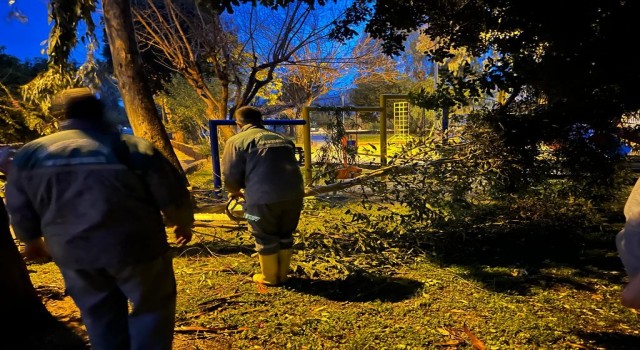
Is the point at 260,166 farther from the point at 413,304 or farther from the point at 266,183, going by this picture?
the point at 413,304

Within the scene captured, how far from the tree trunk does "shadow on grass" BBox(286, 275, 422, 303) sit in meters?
2.79

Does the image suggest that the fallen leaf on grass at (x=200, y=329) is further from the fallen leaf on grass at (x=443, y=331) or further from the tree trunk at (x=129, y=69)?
the tree trunk at (x=129, y=69)

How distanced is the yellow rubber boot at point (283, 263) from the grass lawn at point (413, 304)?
0.12m

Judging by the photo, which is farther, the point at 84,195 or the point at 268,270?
the point at 268,270

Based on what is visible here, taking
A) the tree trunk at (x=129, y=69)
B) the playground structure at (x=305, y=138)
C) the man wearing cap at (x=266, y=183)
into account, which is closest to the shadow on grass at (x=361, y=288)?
the man wearing cap at (x=266, y=183)

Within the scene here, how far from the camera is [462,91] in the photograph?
514 cm

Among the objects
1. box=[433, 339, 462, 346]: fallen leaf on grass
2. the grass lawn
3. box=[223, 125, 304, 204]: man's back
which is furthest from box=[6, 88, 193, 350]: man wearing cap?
box=[433, 339, 462, 346]: fallen leaf on grass

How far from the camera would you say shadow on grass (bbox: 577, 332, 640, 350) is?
2727 mm

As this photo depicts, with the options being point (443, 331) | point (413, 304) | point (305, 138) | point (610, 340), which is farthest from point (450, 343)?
point (305, 138)

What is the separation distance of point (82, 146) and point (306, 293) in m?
2.40

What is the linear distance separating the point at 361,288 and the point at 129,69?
4092 mm

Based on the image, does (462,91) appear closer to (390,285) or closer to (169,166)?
(390,285)

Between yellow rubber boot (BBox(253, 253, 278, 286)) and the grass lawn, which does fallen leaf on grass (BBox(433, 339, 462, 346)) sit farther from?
yellow rubber boot (BBox(253, 253, 278, 286))

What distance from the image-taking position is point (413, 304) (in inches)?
136
